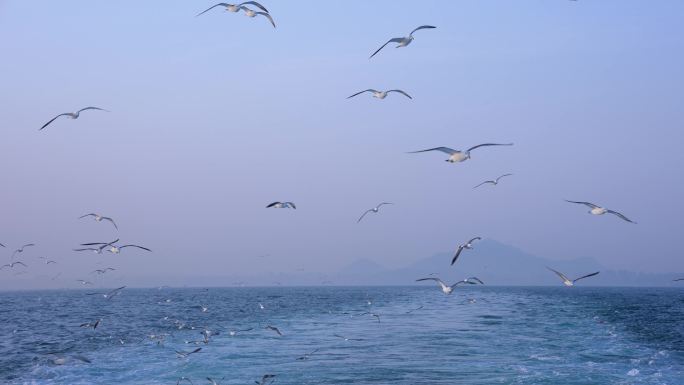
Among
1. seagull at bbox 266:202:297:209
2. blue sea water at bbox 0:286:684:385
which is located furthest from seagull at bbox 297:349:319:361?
seagull at bbox 266:202:297:209

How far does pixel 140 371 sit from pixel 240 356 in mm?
6075

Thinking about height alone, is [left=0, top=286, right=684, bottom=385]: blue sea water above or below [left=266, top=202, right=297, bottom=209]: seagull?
below

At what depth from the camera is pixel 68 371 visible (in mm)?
30828

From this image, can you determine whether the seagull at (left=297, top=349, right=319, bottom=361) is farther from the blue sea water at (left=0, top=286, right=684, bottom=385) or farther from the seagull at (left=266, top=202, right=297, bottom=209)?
the seagull at (left=266, top=202, right=297, bottom=209)

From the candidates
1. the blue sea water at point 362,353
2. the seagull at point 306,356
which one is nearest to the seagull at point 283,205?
the blue sea water at point 362,353

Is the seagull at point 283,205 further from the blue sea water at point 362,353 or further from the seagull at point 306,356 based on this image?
the seagull at point 306,356

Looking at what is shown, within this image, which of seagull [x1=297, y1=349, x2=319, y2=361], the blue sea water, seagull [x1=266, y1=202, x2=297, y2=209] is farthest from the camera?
seagull [x1=297, y1=349, x2=319, y2=361]

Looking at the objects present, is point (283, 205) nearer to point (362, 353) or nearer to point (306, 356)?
point (306, 356)

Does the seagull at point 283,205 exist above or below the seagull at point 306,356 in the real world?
above

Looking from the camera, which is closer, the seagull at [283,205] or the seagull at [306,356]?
the seagull at [283,205]

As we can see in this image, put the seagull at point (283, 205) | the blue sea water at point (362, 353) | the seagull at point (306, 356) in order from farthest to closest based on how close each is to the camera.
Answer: the seagull at point (306, 356), the blue sea water at point (362, 353), the seagull at point (283, 205)

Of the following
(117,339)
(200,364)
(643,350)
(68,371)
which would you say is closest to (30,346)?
(117,339)

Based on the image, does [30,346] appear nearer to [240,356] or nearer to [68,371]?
[68,371]

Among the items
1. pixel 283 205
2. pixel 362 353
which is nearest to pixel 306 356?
pixel 362 353
